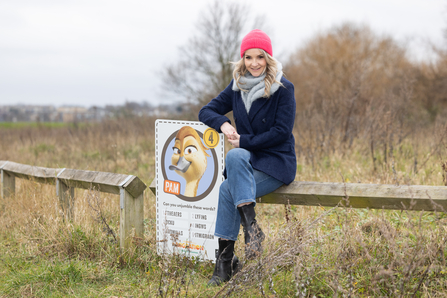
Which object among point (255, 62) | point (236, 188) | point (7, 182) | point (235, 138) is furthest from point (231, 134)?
point (7, 182)

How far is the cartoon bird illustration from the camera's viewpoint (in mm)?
3293

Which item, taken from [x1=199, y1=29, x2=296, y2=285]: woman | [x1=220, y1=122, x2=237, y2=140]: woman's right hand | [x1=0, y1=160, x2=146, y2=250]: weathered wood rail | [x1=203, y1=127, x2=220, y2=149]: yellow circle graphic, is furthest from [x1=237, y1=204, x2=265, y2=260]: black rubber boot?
[x1=0, y1=160, x2=146, y2=250]: weathered wood rail

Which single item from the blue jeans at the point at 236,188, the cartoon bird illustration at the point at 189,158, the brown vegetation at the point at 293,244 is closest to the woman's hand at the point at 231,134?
the blue jeans at the point at 236,188

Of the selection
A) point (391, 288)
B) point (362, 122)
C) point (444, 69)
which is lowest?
point (391, 288)

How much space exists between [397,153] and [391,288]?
4.87 metres

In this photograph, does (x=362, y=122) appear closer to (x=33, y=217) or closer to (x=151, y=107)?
(x=33, y=217)

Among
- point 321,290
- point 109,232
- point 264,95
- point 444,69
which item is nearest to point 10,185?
point 109,232

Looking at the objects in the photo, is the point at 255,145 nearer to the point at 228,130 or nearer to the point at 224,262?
the point at 228,130

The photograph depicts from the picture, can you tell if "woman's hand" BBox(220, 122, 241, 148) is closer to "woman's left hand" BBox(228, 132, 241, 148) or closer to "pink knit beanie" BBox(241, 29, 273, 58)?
"woman's left hand" BBox(228, 132, 241, 148)

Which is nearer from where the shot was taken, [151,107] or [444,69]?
[151,107]

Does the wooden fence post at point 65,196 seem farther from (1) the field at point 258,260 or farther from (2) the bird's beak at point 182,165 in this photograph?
(2) the bird's beak at point 182,165

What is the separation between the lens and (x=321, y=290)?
8.52ft

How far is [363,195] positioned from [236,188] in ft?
2.98

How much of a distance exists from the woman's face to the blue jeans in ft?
2.10
